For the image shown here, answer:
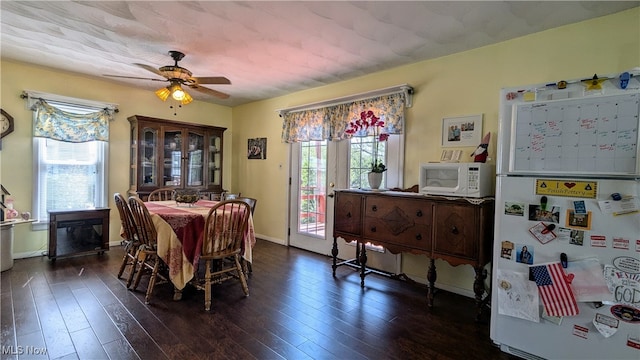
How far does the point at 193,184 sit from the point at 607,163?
4834 mm

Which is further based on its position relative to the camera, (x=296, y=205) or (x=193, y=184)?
(x=193, y=184)

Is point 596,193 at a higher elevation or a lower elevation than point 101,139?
lower

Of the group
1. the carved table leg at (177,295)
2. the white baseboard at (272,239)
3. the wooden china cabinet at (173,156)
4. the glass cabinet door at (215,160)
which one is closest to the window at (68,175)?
the wooden china cabinet at (173,156)

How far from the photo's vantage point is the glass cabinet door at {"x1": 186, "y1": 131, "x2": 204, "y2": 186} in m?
4.77

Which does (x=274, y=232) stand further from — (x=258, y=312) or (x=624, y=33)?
(x=624, y=33)

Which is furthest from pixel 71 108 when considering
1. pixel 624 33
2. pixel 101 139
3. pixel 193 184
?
pixel 624 33

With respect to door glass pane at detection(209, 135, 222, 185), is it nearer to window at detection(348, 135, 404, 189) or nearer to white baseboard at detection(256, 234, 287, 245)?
white baseboard at detection(256, 234, 287, 245)

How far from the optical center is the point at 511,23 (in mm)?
2357

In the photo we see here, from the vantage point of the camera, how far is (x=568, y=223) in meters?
1.68

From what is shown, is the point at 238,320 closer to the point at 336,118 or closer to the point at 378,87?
the point at 336,118

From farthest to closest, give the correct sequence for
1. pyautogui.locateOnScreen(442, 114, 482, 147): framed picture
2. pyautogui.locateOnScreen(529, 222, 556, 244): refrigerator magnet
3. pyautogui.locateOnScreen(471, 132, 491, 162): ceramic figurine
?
pyautogui.locateOnScreen(442, 114, 482, 147): framed picture
pyautogui.locateOnScreen(471, 132, 491, 162): ceramic figurine
pyautogui.locateOnScreen(529, 222, 556, 244): refrigerator magnet

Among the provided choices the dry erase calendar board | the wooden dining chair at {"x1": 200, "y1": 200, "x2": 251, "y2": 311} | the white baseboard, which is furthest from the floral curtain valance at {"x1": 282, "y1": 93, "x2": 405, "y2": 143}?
the wooden dining chair at {"x1": 200, "y1": 200, "x2": 251, "y2": 311}

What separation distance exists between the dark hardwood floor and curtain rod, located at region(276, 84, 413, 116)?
205 centimetres

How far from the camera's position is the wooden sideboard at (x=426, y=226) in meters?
2.31
